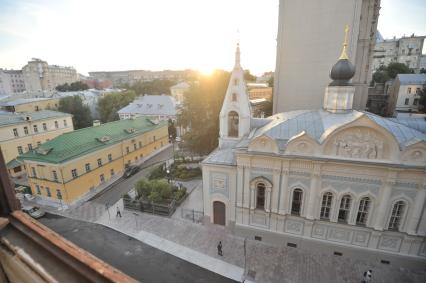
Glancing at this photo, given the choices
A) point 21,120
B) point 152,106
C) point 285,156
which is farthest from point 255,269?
point 152,106

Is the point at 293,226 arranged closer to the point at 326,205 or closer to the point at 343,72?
the point at 326,205

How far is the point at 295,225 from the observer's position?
1466 centimetres

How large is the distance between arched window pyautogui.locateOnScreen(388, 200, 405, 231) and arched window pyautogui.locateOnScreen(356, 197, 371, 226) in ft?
4.12

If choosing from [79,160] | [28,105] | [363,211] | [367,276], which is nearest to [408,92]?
[363,211]

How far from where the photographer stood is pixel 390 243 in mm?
13281

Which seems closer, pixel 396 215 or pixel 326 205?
pixel 396 215

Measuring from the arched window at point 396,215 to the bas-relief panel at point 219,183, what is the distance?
9.93 meters

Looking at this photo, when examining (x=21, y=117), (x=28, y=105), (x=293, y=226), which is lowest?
(x=293, y=226)

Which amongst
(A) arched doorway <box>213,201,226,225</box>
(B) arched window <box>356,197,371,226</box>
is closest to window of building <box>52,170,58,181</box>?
(A) arched doorway <box>213,201,226,225</box>

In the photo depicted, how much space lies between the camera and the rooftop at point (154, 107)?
43.4 meters

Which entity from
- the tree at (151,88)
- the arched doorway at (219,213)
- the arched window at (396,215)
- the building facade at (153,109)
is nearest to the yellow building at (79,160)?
the building facade at (153,109)

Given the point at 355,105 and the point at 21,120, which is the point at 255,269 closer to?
the point at 355,105

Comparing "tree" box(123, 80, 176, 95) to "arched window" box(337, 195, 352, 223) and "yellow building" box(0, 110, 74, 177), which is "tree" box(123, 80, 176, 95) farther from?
"arched window" box(337, 195, 352, 223)

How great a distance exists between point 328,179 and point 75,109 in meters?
45.4
